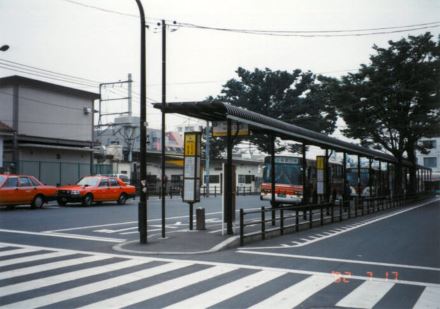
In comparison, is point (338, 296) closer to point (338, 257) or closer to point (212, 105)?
point (338, 257)

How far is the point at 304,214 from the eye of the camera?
1816 cm

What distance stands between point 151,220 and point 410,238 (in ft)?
33.7

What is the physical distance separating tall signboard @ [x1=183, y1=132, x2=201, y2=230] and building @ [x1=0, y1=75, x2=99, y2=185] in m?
21.8

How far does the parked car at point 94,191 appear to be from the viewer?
28.0 m

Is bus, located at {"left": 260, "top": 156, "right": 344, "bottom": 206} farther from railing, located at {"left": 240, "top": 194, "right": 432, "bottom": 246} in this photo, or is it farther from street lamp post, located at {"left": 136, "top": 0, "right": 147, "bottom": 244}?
street lamp post, located at {"left": 136, "top": 0, "right": 147, "bottom": 244}

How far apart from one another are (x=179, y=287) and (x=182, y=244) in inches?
190

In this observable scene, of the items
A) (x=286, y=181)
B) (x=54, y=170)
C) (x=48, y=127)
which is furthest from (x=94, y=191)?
(x=48, y=127)

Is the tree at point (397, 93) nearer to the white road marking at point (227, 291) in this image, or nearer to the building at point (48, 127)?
the building at point (48, 127)

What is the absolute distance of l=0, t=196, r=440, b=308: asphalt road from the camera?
7.13 metres

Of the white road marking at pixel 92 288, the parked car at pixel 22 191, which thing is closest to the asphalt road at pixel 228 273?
the white road marking at pixel 92 288

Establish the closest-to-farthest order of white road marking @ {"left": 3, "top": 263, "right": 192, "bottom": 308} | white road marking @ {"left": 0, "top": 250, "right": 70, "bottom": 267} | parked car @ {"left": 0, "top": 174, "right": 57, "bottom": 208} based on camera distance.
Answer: white road marking @ {"left": 3, "top": 263, "right": 192, "bottom": 308}
white road marking @ {"left": 0, "top": 250, "right": 70, "bottom": 267}
parked car @ {"left": 0, "top": 174, "right": 57, "bottom": 208}

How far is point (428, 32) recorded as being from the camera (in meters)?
34.6

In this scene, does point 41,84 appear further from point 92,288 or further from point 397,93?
point 92,288
